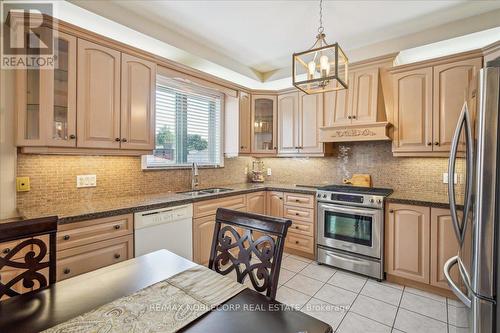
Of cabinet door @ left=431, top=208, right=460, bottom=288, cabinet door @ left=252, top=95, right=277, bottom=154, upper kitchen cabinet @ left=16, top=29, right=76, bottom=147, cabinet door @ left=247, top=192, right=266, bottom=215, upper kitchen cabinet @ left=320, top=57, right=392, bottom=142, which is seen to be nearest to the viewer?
upper kitchen cabinet @ left=16, top=29, right=76, bottom=147

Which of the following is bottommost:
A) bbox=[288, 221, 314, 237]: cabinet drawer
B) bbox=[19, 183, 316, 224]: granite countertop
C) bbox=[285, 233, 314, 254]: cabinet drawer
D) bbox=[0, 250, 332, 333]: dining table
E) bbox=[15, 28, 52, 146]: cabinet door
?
bbox=[285, 233, 314, 254]: cabinet drawer

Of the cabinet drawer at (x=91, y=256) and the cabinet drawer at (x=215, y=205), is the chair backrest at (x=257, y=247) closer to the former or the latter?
the cabinet drawer at (x=91, y=256)

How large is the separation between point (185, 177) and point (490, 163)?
286 centimetres

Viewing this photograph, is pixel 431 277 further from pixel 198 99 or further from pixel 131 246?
pixel 198 99

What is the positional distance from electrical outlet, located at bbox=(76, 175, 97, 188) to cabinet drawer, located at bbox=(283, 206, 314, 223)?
2.24 metres

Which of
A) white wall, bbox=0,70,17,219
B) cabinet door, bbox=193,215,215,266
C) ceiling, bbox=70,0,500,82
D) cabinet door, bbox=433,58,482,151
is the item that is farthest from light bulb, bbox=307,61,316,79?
white wall, bbox=0,70,17,219

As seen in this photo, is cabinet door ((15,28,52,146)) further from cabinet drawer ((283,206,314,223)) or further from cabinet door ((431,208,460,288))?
cabinet door ((431,208,460,288))

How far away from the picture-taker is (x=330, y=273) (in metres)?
2.84

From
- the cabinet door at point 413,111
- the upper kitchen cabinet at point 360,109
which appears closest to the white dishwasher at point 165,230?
the upper kitchen cabinet at point 360,109

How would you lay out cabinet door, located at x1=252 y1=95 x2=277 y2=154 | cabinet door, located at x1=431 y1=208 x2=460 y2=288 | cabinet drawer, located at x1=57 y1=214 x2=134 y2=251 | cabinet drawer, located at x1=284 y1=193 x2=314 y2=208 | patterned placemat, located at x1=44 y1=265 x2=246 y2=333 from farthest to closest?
cabinet door, located at x1=252 y1=95 x2=277 y2=154
cabinet drawer, located at x1=284 y1=193 x2=314 y2=208
cabinet door, located at x1=431 y1=208 x2=460 y2=288
cabinet drawer, located at x1=57 y1=214 x2=134 y2=251
patterned placemat, located at x1=44 y1=265 x2=246 y2=333

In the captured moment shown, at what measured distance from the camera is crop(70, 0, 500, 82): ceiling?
2.33 m

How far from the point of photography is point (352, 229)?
9.28 feet

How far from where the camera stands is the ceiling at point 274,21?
91.7 inches

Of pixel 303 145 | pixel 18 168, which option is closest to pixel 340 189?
pixel 303 145
